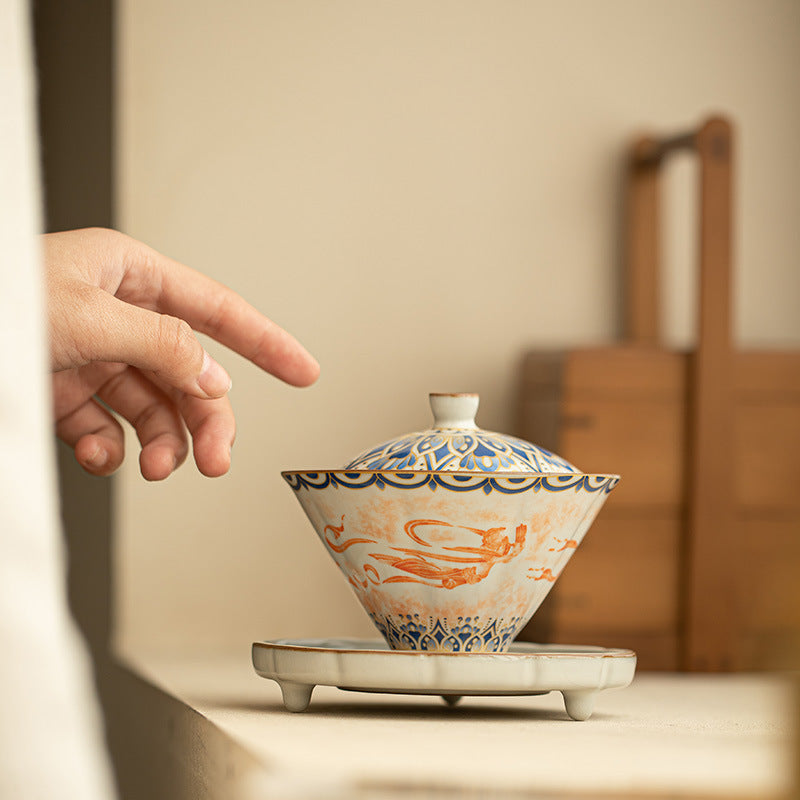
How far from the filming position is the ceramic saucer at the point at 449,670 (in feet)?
2.00

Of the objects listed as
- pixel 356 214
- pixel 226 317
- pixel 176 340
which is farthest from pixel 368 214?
pixel 176 340

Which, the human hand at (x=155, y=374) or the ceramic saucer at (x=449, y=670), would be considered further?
the human hand at (x=155, y=374)

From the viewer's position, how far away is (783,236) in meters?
1.25

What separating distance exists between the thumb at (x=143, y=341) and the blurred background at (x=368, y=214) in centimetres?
45

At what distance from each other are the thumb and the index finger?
101mm

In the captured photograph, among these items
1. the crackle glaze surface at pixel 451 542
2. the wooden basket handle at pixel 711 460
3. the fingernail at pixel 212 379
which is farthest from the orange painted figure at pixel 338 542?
the wooden basket handle at pixel 711 460

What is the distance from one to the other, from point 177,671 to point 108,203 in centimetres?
53

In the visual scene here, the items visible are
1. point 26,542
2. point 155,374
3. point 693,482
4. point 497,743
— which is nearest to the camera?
point 26,542

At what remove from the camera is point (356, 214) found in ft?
3.88

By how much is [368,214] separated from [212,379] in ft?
1.61

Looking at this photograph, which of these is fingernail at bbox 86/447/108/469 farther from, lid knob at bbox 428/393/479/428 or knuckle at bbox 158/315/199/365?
lid knob at bbox 428/393/479/428

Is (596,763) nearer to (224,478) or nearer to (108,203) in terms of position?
(224,478)

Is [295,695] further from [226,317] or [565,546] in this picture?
[226,317]

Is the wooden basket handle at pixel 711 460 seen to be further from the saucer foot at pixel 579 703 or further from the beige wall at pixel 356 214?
the saucer foot at pixel 579 703
